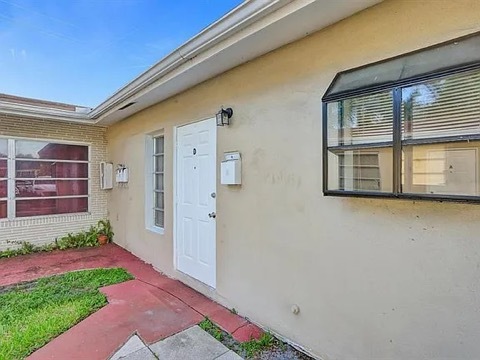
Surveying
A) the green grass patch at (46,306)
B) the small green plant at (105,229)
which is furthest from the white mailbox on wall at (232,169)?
the small green plant at (105,229)

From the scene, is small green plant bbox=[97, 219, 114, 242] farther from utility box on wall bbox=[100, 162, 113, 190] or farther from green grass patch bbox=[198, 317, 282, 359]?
green grass patch bbox=[198, 317, 282, 359]

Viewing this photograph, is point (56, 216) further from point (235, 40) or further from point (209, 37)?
point (235, 40)

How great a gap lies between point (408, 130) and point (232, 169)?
6.20ft

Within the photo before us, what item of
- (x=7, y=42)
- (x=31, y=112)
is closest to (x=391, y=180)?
(x=31, y=112)

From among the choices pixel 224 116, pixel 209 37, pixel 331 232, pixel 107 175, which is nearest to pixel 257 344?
pixel 331 232

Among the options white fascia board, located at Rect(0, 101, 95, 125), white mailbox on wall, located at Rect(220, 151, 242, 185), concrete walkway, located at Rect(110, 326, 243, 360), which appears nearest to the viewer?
concrete walkway, located at Rect(110, 326, 243, 360)

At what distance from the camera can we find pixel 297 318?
2.68 m

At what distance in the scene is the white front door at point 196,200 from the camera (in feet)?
12.4

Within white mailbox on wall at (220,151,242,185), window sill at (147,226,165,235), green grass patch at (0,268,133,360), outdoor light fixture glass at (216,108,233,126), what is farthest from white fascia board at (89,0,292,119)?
green grass patch at (0,268,133,360)

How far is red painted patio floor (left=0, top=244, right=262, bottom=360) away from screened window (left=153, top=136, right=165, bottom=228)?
3.02ft

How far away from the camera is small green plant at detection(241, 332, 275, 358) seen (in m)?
2.60

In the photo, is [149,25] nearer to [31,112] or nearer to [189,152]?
[31,112]

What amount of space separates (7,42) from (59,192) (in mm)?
4263

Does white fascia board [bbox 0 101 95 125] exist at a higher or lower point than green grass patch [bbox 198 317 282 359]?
higher
